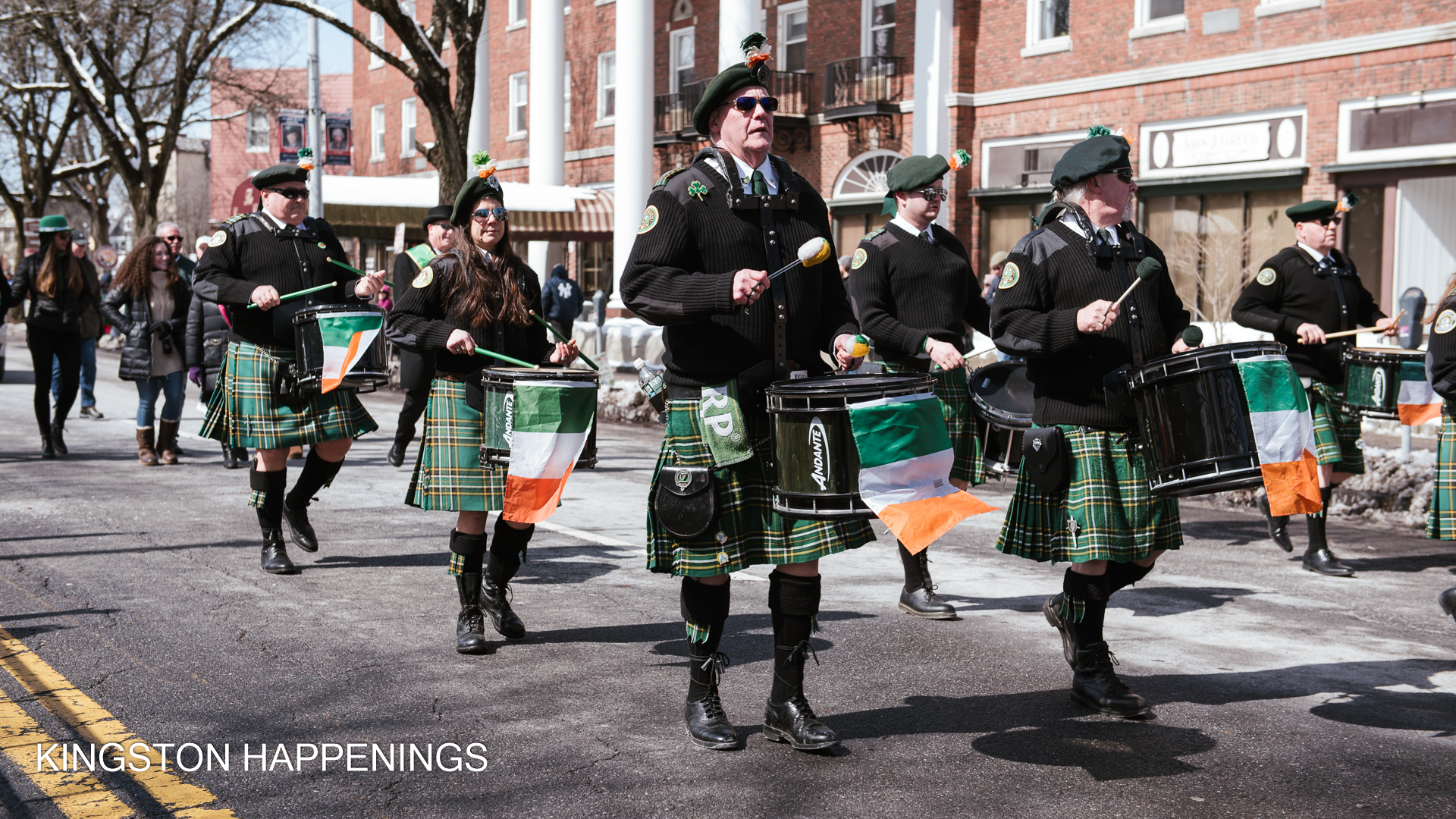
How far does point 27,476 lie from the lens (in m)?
10.7

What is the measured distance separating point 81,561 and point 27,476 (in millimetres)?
3882

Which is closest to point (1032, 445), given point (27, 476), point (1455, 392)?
point (1455, 392)

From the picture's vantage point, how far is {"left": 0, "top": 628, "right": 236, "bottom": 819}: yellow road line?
3892 millimetres

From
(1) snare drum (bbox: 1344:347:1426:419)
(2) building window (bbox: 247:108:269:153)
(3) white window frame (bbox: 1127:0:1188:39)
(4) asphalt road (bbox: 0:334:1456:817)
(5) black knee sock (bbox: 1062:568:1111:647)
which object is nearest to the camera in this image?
(4) asphalt road (bbox: 0:334:1456:817)

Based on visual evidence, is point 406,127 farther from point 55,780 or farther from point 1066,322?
point 55,780

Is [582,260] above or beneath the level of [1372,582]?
above

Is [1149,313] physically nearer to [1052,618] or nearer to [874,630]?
[1052,618]

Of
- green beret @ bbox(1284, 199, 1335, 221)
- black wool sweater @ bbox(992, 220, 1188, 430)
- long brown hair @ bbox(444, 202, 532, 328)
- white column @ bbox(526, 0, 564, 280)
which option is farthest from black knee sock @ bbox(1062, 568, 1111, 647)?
white column @ bbox(526, 0, 564, 280)

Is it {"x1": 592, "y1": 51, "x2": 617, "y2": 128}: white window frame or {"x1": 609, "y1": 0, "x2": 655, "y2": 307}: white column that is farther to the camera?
{"x1": 592, "y1": 51, "x2": 617, "y2": 128}: white window frame

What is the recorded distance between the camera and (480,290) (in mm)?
5973

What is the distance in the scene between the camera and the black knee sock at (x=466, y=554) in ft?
19.1

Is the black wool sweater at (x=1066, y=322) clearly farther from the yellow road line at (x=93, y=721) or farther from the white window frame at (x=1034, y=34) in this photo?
the white window frame at (x=1034, y=34)

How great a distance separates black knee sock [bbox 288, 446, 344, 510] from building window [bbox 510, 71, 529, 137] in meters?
32.4

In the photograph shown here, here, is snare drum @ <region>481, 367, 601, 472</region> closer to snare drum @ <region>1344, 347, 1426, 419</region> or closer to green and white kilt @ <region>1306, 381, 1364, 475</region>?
snare drum @ <region>1344, 347, 1426, 419</region>
